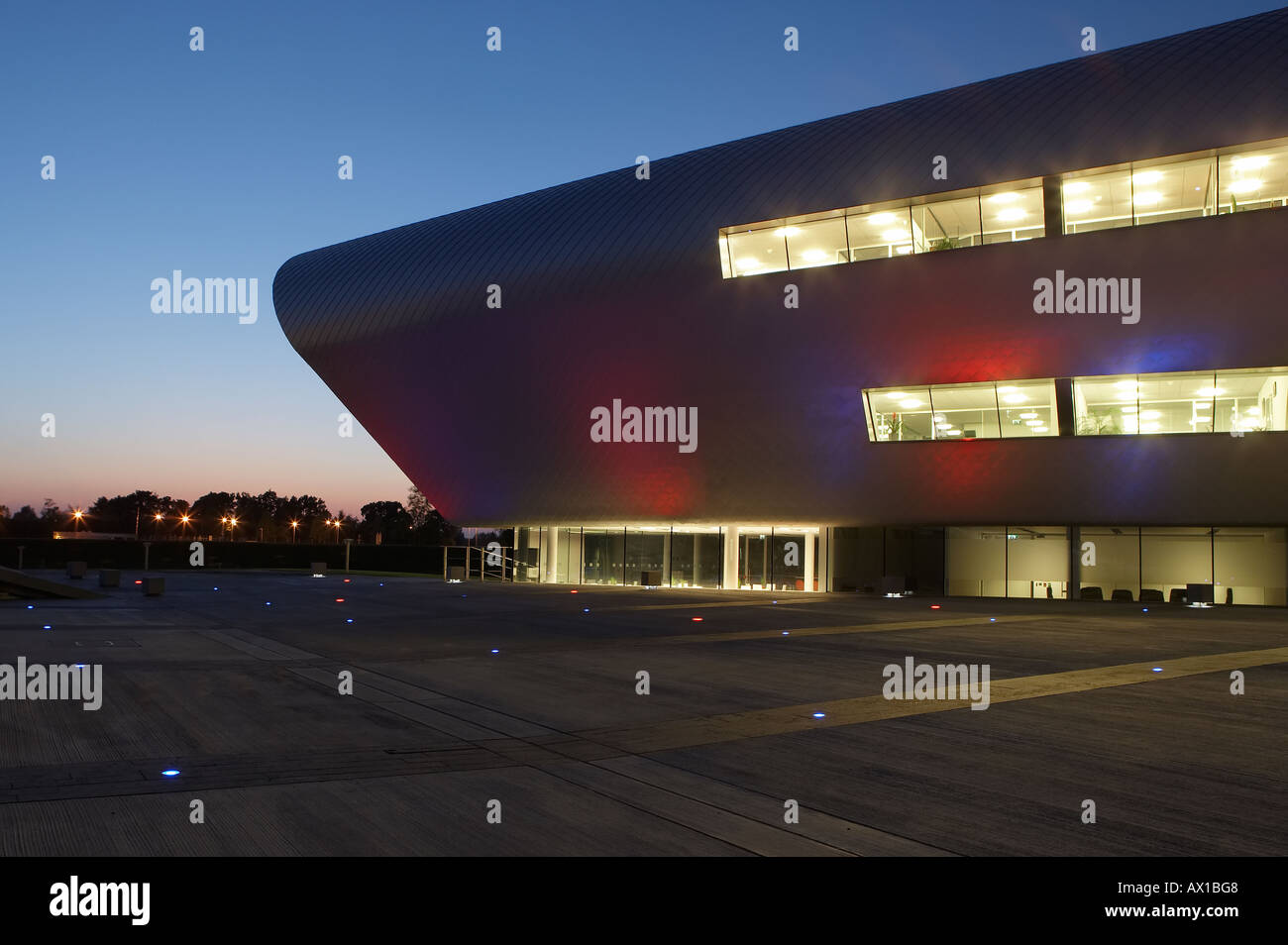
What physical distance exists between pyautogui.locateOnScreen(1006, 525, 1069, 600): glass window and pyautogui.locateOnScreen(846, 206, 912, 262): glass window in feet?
32.5

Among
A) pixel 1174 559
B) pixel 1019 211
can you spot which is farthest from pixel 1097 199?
pixel 1174 559

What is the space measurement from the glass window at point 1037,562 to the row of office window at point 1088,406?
4.29m

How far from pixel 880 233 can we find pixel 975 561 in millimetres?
11649

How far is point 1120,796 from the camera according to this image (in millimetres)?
6223

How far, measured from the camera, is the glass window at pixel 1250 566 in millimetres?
27844

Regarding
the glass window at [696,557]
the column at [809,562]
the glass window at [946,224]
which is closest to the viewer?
the glass window at [946,224]

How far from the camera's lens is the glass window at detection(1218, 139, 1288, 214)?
2323 cm

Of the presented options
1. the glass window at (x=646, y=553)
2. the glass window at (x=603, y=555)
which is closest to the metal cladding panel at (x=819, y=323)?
the glass window at (x=603, y=555)

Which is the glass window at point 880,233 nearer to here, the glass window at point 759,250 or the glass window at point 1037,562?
the glass window at point 759,250

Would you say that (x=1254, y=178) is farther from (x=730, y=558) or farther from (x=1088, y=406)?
(x=730, y=558)

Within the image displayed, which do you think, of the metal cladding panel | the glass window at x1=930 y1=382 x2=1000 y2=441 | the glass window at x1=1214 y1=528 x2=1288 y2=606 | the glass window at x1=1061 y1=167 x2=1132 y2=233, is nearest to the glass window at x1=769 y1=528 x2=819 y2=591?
the metal cladding panel

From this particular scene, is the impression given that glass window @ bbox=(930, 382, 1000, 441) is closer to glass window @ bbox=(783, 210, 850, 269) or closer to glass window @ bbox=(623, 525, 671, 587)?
glass window @ bbox=(783, 210, 850, 269)
